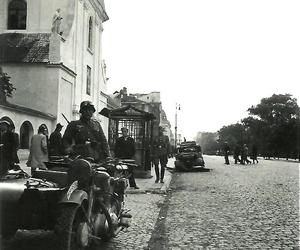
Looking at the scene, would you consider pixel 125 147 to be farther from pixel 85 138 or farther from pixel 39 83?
pixel 39 83

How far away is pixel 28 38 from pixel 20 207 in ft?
86.1

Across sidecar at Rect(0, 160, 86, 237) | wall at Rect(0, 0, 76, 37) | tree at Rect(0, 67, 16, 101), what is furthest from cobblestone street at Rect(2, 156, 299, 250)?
wall at Rect(0, 0, 76, 37)

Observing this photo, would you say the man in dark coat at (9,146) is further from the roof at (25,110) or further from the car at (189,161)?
the car at (189,161)

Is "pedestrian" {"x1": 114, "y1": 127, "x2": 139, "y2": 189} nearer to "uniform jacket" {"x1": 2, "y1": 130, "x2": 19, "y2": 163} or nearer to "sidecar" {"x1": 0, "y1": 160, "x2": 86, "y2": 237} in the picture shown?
"uniform jacket" {"x1": 2, "y1": 130, "x2": 19, "y2": 163}

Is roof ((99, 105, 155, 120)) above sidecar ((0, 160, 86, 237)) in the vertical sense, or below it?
above

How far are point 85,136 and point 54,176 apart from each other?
0.88 m

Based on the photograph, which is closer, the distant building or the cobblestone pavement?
the cobblestone pavement

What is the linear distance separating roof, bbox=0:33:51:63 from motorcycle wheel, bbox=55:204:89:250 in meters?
21.5

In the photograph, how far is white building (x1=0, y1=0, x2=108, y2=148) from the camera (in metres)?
23.9

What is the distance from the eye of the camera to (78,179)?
468 cm

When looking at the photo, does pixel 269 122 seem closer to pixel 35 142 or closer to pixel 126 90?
pixel 126 90

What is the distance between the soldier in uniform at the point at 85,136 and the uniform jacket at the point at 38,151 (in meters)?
5.32

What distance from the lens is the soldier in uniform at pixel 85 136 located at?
5.35m

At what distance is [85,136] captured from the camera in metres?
5.65
